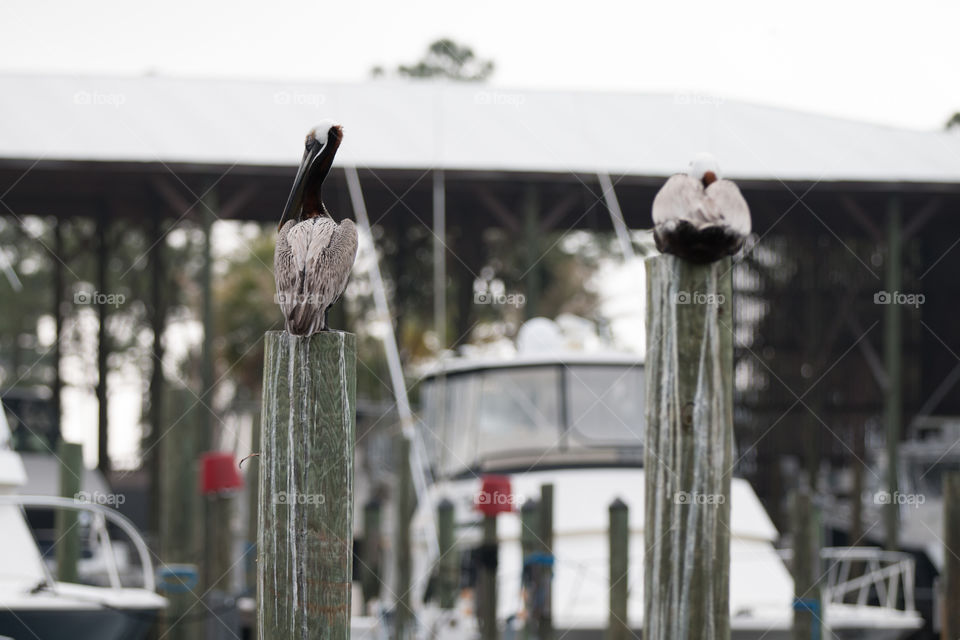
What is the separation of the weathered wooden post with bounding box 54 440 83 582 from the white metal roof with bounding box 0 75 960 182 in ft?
20.1

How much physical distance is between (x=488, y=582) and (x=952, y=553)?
9.92 feet

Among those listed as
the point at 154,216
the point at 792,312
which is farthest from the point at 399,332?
the point at 792,312

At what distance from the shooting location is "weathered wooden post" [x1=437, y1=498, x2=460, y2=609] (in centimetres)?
936

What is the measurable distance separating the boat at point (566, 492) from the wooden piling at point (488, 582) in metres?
0.25

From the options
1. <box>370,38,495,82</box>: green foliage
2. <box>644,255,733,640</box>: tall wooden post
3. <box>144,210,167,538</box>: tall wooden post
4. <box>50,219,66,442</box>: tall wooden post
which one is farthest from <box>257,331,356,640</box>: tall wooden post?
<box>370,38,495,82</box>: green foliage

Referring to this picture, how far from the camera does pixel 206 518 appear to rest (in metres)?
9.94

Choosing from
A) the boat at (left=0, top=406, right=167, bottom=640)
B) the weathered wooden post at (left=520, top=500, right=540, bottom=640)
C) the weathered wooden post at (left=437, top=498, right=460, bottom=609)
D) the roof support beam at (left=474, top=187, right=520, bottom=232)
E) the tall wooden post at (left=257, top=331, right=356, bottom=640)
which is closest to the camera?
the tall wooden post at (left=257, top=331, right=356, bottom=640)

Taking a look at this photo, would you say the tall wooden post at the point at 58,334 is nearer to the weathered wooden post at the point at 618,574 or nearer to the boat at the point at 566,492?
the boat at the point at 566,492

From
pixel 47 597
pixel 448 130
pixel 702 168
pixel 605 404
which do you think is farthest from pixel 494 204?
pixel 702 168

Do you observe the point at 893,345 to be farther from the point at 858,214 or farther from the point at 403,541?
the point at 403,541

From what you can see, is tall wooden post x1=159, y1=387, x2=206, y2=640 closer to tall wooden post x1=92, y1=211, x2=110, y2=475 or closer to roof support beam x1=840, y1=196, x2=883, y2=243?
roof support beam x1=840, y1=196, x2=883, y2=243

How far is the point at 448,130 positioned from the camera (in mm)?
15258

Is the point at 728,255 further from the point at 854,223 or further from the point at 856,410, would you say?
the point at 856,410

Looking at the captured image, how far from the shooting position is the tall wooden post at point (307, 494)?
12.1ft
